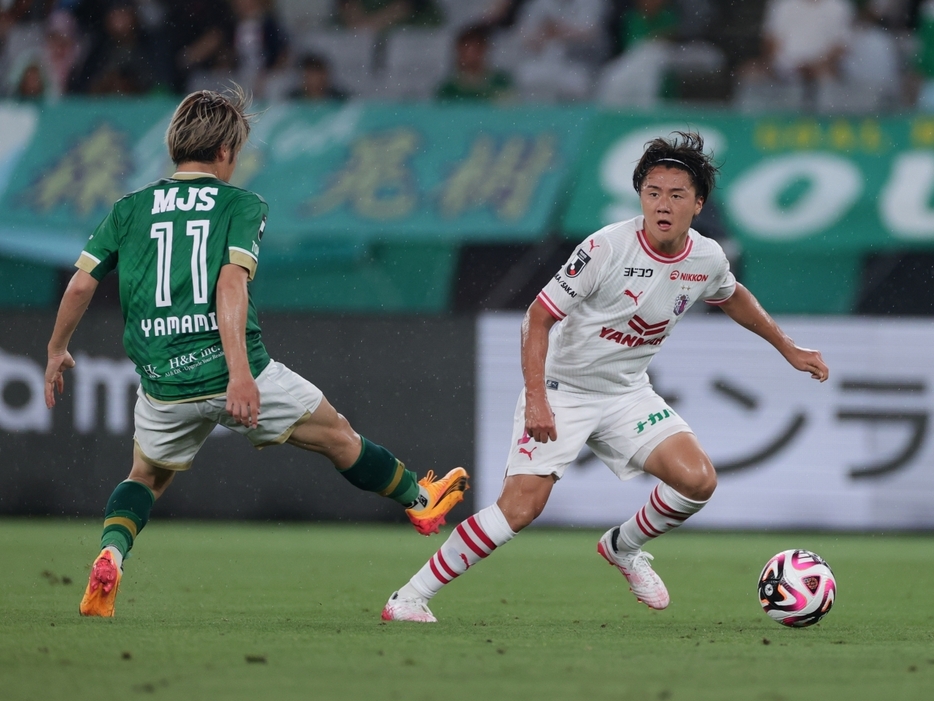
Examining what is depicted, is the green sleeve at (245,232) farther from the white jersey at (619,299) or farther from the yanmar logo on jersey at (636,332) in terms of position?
the yanmar logo on jersey at (636,332)

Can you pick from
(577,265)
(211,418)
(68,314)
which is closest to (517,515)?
(577,265)

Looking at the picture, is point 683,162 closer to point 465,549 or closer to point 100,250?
point 465,549

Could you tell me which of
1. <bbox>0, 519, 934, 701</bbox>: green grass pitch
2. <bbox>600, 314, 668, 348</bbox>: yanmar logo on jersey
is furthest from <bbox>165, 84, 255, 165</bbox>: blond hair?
<bbox>0, 519, 934, 701</bbox>: green grass pitch

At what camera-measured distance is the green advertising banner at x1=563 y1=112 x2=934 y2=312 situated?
10336 mm

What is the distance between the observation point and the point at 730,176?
10.5 meters

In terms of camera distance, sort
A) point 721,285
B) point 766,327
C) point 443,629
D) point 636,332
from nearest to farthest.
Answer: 1. point 443,629
2. point 636,332
3. point 721,285
4. point 766,327

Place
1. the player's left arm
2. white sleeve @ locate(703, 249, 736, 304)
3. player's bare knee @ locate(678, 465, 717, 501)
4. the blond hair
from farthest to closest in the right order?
the player's left arm, white sleeve @ locate(703, 249, 736, 304), player's bare knee @ locate(678, 465, 717, 501), the blond hair

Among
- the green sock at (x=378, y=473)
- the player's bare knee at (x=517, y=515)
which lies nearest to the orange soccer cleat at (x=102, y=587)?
the green sock at (x=378, y=473)

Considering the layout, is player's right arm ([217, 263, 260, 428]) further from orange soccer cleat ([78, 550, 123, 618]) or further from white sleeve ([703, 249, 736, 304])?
white sleeve ([703, 249, 736, 304])

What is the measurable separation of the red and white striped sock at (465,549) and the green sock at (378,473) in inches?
17.1

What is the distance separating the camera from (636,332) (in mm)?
5801

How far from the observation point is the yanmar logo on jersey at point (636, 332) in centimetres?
577

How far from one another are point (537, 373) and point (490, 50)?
7.44 m

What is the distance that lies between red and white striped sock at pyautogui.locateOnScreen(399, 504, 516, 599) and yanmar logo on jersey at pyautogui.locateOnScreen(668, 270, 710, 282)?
3.85 ft
